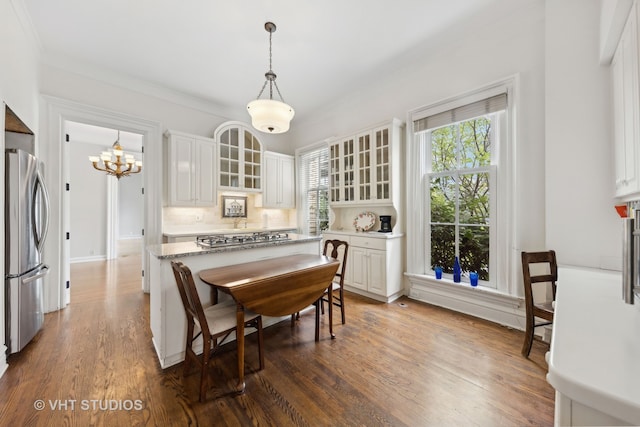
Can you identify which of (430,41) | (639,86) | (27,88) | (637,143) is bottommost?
(637,143)

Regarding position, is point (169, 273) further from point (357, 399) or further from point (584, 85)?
point (584, 85)

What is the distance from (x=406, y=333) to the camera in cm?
242

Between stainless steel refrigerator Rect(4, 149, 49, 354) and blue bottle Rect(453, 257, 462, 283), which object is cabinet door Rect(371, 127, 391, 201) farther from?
stainless steel refrigerator Rect(4, 149, 49, 354)

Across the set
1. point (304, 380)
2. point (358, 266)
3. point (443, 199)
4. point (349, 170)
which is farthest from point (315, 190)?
point (304, 380)

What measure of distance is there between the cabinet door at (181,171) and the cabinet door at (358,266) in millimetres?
2610

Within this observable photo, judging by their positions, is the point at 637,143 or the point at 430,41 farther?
the point at 430,41

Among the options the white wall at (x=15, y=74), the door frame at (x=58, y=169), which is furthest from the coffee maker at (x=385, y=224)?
the door frame at (x=58, y=169)

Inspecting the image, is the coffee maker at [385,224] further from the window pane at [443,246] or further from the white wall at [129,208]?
the white wall at [129,208]

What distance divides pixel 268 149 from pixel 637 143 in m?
4.85

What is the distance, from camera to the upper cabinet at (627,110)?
133 centimetres

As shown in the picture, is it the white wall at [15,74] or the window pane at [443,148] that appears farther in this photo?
the window pane at [443,148]

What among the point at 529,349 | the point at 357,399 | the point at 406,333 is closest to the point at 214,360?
the point at 357,399

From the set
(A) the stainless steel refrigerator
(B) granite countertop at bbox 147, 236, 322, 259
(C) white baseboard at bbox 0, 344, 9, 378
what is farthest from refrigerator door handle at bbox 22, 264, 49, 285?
(B) granite countertop at bbox 147, 236, 322, 259

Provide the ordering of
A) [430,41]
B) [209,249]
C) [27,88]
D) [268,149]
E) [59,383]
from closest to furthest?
[59,383] → [209,249] → [27,88] → [430,41] → [268,149]
